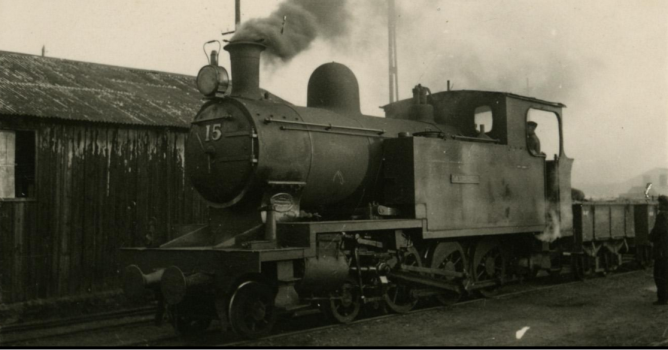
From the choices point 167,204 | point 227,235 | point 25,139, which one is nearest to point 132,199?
point 167,204

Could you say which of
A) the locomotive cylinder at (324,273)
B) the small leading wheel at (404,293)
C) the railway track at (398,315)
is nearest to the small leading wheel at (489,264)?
the railway track at (398,315)

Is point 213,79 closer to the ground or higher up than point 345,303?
higher up

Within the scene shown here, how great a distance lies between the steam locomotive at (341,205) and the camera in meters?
6.88

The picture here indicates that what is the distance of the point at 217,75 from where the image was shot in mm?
7453

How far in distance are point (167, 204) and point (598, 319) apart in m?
7.48

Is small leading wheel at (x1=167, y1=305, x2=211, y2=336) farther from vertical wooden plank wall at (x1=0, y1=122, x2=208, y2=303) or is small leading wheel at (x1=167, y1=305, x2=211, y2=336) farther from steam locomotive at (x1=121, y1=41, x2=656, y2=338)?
vertical wooden plank wall at (x1=0, y1=122, x2=208, y2=303)

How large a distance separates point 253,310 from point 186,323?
1149 mm

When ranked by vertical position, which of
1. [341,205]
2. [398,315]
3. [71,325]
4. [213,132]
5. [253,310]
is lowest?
[71,325]

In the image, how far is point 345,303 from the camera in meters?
7.90

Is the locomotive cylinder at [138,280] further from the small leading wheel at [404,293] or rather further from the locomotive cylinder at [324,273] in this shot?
the small leading wheel at [404,293]

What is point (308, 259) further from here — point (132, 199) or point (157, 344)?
point (132, 199)

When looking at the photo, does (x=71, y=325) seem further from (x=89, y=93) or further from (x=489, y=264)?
(x=489, y=264)

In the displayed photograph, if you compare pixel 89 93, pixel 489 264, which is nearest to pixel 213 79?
pixel 89 93

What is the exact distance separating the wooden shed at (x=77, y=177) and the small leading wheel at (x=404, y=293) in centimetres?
383
